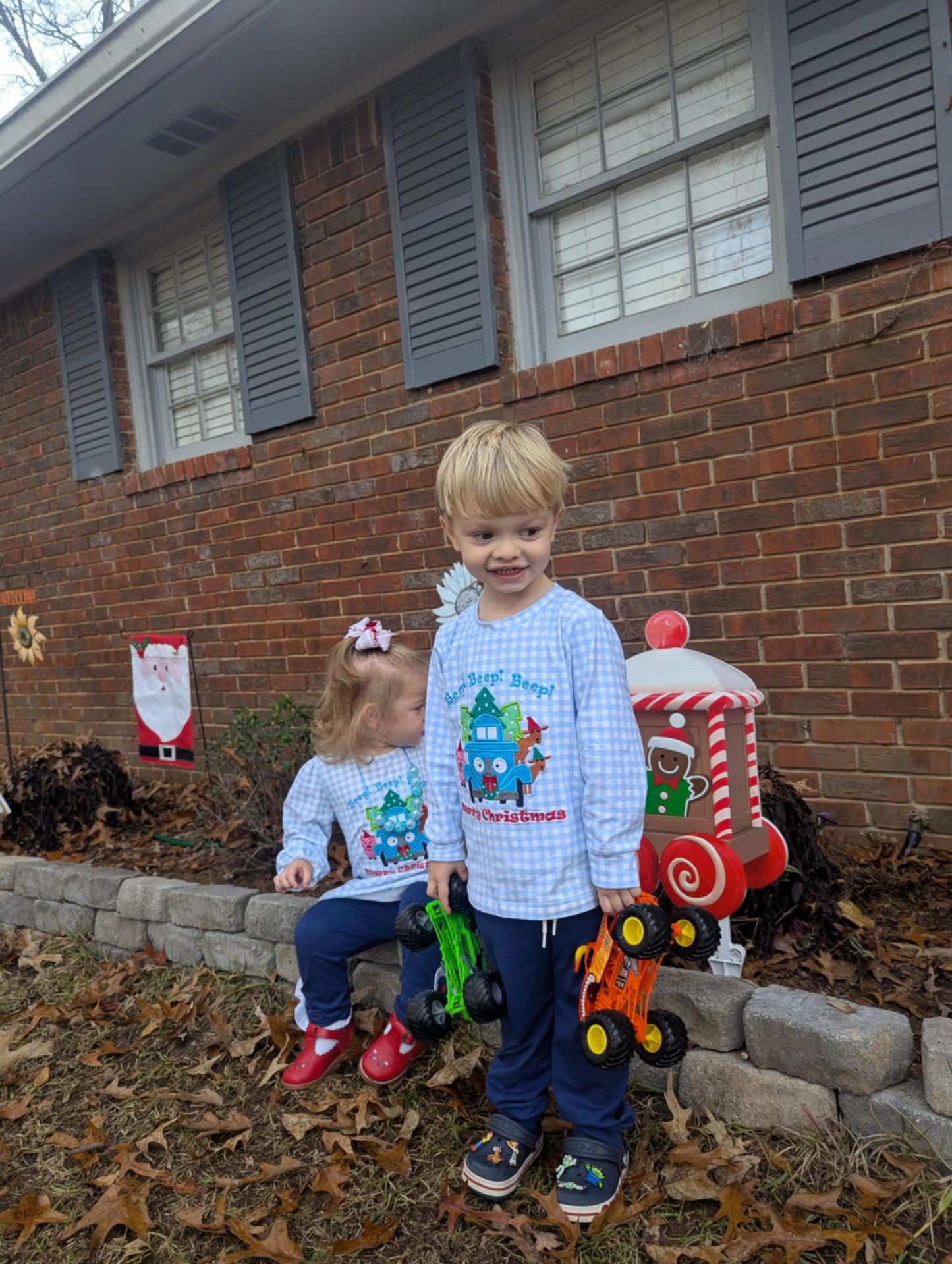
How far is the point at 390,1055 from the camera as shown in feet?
Result: 8.37

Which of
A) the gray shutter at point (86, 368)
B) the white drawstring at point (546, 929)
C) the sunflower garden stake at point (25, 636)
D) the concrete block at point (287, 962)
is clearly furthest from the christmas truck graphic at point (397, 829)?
the sunflower garden stake at point (25, 636)

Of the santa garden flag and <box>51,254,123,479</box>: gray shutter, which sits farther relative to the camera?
<box>51,254,123,479</box>: gray shutter

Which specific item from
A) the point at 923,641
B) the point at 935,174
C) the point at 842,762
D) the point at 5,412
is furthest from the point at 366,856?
the point at 5,412

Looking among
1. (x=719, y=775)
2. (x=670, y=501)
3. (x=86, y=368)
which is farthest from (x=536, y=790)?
(x=86, y=368)

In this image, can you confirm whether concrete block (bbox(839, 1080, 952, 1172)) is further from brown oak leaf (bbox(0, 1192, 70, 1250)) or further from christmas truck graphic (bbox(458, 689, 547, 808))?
brown oak leaf (bbox(0, 1192, 70, 1250))

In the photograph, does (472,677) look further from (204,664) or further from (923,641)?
(204,664)

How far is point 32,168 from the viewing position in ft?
15.9

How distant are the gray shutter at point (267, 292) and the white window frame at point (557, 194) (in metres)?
1.29

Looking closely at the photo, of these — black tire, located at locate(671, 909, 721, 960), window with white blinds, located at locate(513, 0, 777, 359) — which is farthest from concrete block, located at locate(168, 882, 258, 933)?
window with white blinds, located at locate(513, 0, 777, 359)

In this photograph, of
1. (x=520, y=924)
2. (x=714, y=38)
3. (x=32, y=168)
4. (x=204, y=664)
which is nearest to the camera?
(x=520, y=924)

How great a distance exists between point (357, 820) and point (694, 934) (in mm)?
1138

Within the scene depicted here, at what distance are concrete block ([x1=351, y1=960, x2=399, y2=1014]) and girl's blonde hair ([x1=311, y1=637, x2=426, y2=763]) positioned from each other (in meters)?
0.68

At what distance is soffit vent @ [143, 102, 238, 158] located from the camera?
450 cm

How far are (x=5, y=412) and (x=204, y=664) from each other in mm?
2890
